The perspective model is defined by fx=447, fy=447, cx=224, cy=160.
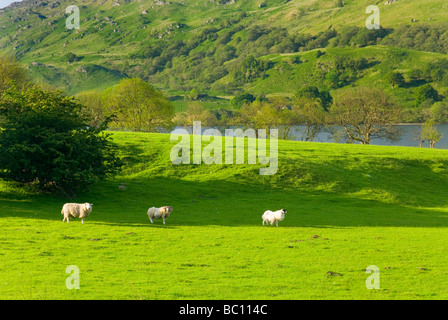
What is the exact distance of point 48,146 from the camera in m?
38.3

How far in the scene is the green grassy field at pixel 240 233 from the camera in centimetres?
1677

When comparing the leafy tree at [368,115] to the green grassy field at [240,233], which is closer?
the green grassy field at [240,233]

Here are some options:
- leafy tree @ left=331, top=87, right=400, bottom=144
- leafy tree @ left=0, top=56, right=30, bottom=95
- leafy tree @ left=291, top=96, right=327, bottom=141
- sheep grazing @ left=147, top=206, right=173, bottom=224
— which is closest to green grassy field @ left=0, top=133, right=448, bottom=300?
sheep grazing @ left=147, top=206, right=173, bottom=224

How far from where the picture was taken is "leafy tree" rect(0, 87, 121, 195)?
121 feet

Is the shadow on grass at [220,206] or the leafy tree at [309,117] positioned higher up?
the leafy tree at [309,117]

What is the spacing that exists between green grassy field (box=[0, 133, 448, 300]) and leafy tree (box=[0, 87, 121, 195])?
2166 millimetres

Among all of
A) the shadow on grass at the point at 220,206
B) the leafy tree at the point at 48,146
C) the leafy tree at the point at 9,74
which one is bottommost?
the shadow on grass at the point at 220,206

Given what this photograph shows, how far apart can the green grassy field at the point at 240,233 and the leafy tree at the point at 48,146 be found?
7.11 ft

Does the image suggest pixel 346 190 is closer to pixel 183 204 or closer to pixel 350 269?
pixel 183 204

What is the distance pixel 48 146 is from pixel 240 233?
19939mm

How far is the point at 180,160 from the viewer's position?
177 feet

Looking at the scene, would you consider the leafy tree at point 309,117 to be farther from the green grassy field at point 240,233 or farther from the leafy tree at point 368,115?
the green grassy field at point 240,233

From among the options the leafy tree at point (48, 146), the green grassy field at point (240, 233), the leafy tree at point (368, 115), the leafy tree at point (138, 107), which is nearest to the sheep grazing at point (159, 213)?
the green grassy field at point (240, 233)

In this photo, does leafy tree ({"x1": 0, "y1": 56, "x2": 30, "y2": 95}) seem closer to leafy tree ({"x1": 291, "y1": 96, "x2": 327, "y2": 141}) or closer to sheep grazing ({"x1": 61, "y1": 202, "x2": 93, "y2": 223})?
sheep grazing ({"x1": 61, "y1": 202, "x2": 93, "y2": 223})
